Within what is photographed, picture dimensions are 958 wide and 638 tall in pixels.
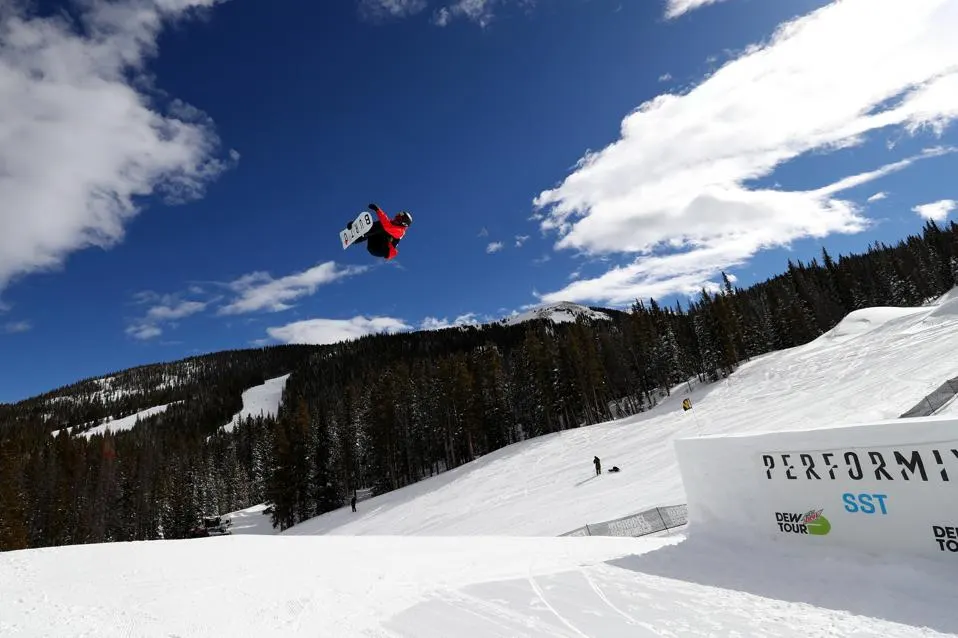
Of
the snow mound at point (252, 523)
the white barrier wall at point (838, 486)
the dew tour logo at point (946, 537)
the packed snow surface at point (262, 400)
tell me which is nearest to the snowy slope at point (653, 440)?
the white barrier wall at point (838, 486)

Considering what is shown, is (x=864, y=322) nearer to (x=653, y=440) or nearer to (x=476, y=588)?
(x=653, y=440)

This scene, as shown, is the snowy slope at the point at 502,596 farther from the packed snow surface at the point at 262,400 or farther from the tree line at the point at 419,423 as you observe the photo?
the packed snow surface at the point at 262,400

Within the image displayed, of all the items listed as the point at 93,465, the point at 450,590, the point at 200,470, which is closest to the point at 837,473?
the point at 450,590

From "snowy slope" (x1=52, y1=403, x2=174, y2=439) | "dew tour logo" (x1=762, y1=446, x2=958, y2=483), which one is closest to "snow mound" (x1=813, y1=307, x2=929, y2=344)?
"dew tour logo" (x1=762, y1=446, x2=958, y2=483)

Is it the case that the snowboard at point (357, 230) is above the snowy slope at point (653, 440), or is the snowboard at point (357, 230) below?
above

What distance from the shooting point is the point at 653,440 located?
32.3 m

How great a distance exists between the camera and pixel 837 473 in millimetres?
7578

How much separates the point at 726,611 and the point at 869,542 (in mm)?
3101

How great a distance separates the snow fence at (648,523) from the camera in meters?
14.5

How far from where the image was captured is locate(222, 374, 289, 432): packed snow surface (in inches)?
5981

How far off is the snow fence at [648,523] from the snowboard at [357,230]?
41.4 feet

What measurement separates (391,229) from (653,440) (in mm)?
26840

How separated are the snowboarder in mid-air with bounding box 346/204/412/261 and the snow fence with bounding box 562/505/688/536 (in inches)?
461

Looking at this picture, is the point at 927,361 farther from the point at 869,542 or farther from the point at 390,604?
the point at 390,604
